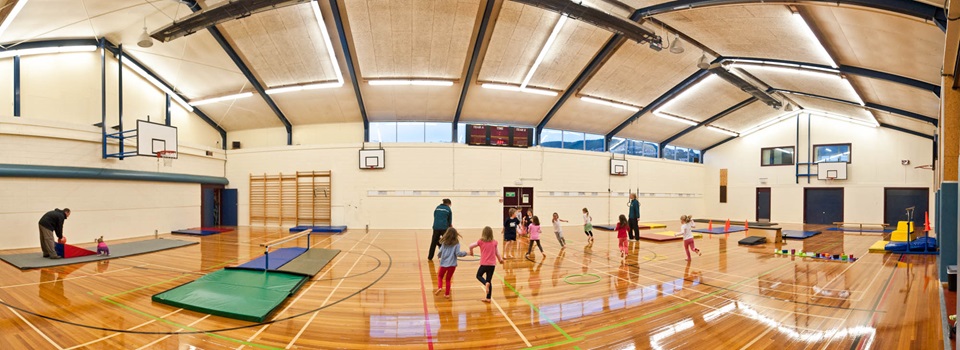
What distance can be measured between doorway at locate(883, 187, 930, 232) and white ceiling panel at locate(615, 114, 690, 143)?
36.0 ft

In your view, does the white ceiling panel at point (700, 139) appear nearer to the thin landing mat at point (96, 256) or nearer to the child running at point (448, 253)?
the child running at point (448, 253)

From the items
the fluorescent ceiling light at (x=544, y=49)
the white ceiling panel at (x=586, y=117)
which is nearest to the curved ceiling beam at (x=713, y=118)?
the white ceiling panel at (x=586, y=117)

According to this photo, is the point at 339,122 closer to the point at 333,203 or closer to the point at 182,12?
the point at 333,203

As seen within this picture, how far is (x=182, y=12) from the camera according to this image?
10461 mm

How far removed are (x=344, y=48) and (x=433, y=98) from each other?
4.33 metres

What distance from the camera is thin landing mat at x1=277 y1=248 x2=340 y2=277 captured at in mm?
6793

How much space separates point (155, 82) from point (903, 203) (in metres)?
36.1

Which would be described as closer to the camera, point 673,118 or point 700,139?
point 673,118

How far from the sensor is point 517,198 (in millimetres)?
17328

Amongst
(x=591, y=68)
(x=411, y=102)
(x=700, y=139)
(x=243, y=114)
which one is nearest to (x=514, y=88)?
(x=591, y=68)

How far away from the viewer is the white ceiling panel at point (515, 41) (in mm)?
10727

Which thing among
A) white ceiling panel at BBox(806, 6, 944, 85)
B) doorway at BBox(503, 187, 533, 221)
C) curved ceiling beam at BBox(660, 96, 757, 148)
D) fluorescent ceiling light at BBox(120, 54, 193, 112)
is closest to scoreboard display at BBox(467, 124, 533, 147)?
doorway at BBox(503, 187, 533, 221)

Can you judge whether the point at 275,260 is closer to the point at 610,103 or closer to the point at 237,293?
the point at 237,293

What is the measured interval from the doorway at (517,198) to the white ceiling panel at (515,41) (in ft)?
17.5
